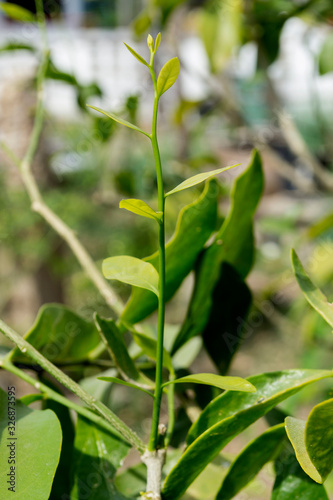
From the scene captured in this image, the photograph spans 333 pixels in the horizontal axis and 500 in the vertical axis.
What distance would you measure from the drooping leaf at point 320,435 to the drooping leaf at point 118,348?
0.26ft

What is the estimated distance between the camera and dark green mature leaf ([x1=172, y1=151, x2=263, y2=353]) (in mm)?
236

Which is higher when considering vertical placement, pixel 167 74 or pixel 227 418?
pixel 167 74

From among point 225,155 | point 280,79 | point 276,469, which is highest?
point 280,79

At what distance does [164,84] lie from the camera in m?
0.16

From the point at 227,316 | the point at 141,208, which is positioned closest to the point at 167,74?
the point at 141,208

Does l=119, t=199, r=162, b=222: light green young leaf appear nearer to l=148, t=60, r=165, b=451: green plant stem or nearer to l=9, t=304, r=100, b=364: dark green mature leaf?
l=148, t=60, r=165, b=451: green plant stem

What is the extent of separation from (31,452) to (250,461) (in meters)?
0.09

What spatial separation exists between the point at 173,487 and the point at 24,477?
5cm

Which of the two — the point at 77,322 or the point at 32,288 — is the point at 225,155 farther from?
the point at 77,322

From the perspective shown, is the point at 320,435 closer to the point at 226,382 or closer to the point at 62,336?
the point at 226,382

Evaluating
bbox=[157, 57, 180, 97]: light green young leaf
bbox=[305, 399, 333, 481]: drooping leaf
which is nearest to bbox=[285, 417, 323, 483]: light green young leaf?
bbox=[305, 399, 333, 481]: drooping leaf

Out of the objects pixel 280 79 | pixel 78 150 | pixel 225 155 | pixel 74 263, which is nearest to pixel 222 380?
pixel 78 150

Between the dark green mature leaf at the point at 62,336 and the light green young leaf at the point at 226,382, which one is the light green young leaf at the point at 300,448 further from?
the dark green mature leaf at the point at 62,336

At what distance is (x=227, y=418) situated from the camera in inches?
6.8
